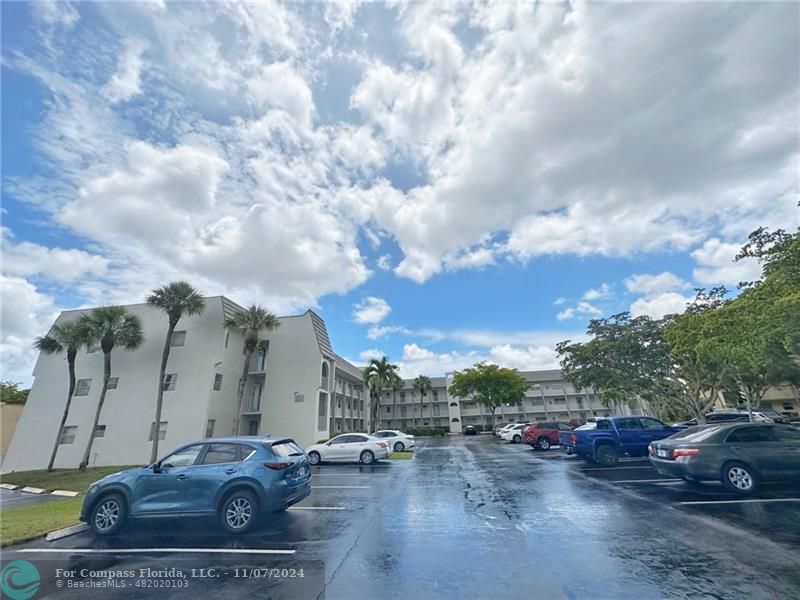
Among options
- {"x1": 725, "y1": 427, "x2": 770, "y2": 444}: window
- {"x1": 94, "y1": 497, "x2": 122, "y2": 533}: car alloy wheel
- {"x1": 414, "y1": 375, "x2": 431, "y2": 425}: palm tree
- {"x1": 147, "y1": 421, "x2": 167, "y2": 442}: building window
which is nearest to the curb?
{"x1": 94, "y1": 497, "x2": 122, "y2": 533}: car alloy wheel

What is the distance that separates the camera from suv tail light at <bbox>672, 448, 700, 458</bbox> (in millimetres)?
8242

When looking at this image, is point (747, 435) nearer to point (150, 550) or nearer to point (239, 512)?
point (239, 512)

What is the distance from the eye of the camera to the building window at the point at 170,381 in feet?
73.2

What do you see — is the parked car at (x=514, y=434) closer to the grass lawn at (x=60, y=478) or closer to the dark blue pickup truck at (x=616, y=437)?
the dark blue pickup truck at (x=616, y=437)

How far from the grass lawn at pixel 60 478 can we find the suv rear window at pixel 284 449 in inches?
530

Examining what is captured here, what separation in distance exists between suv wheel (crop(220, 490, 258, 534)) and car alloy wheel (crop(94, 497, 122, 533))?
2083 mm

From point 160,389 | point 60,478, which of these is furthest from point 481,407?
point 60,478

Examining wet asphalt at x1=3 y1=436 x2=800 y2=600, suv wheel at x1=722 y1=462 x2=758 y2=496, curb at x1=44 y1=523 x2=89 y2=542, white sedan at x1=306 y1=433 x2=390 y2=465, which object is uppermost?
white sedan at x1=306 y1=433 x2=390 y2=465

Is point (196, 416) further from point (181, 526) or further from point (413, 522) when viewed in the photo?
point (413, 522)

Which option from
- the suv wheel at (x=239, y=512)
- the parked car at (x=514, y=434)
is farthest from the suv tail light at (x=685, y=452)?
the parked car at (x=514, y=434)

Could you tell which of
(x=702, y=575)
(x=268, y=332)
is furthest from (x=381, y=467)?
(x=268, y=332)

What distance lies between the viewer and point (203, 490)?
6.50 m

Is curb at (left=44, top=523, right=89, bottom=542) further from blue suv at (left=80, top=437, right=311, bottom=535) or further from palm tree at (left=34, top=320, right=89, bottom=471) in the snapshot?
palm tree at (left=34, top=320, right=89, bottom=471)

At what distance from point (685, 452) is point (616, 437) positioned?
531 cm
